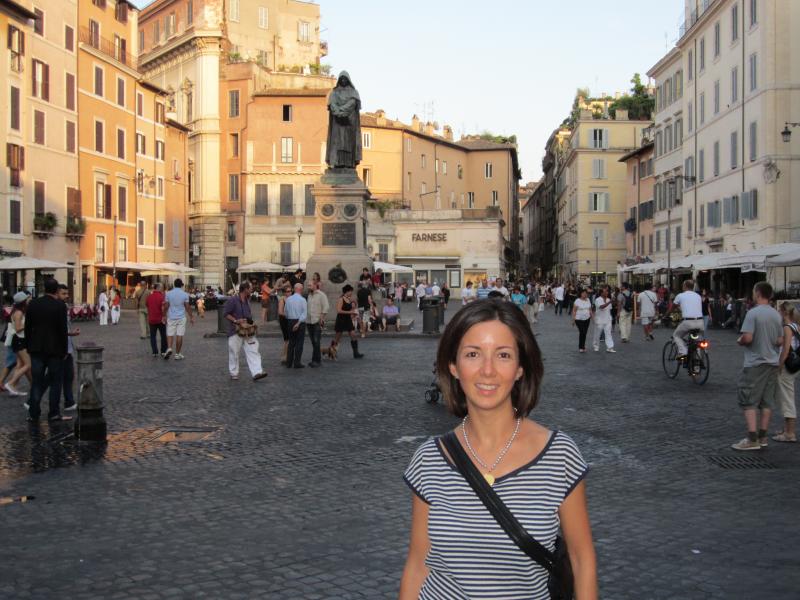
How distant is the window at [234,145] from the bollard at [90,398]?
57118mm

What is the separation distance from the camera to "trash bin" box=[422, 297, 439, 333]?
26.1 m

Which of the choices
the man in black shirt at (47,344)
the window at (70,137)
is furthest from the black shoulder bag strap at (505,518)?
the window at (70,137)

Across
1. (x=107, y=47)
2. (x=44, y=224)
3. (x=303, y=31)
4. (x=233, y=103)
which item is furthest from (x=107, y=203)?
(x=303, y=31)

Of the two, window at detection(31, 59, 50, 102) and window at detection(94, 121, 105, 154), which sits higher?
window at detection(31, 59, 50, 102)

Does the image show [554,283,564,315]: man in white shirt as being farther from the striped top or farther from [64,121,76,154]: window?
the striped top

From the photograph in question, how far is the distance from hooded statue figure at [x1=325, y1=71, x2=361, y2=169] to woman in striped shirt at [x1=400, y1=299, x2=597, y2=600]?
24.4 meters

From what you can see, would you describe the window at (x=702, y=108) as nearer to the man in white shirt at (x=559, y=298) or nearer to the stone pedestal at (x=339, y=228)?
the man in white shirt at (x=559, y=298)

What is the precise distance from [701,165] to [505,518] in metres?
47.3

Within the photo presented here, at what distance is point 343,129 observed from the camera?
27078 millimetres

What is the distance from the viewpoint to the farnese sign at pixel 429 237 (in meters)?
63.3

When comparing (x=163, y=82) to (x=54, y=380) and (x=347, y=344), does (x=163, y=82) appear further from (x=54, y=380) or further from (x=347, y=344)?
(x=54, y=380)

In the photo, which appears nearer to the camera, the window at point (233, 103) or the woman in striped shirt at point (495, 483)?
the woman in striped shirt at point (495, 483)

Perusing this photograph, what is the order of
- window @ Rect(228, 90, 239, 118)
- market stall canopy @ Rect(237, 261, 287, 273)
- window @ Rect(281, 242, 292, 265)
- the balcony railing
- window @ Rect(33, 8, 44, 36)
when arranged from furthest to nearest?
window @ Rect(228, 90, 239, 118), window @ Rect(281, 242, 292, 265), market stall canopy @ Rect(237, 261, 287, 273), the balcony railing, window @ Rect(33, 8, 44, 36)

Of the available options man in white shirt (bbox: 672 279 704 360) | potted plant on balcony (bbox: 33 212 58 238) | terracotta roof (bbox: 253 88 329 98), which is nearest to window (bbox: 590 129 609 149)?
terracotta roof (bbox: 253 88 329 98)
